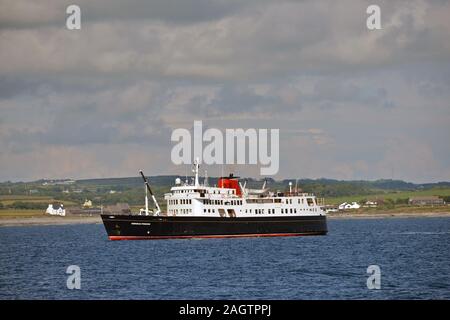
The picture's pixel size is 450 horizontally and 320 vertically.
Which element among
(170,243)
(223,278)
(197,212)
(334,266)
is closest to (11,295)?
(223,278)

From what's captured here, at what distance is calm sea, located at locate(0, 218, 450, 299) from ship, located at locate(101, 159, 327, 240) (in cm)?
205

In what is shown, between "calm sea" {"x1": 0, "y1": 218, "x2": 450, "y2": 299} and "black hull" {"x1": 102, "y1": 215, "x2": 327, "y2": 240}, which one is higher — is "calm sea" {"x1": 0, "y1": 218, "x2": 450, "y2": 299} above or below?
below

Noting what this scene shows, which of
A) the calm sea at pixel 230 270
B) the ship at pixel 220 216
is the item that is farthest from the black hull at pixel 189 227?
the calm sea at pixel 230 270

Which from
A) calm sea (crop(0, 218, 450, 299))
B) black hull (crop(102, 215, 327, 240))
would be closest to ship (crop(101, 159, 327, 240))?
black hull (crop(102, 215, 327, 240))

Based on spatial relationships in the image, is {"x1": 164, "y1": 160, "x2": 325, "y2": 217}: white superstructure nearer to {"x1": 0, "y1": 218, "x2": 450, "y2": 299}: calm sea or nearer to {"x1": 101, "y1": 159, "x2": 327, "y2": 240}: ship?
{"x1": 101, "y1": 159, "x2": 327, "y2": 240}: ship

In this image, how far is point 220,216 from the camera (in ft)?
345

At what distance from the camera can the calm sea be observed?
54812 mm

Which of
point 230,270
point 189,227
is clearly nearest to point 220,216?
point 189,227

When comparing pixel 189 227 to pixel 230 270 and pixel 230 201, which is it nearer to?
pixel 230 201

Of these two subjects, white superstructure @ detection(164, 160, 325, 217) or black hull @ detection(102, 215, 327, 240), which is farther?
white superstructure @ detection(164, 160, 325, 217)

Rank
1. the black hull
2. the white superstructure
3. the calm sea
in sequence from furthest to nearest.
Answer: the white superstructure
the black hull
the calm sea

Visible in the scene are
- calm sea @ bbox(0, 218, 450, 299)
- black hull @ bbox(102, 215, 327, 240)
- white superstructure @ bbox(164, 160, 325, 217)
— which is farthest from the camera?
white superstructure @ bbox(164, 160, 325, 217)

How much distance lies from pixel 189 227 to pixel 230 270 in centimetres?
3526

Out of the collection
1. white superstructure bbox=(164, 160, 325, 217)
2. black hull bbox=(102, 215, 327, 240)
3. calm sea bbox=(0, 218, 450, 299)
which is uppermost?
white superstructure bbox=(164, 160, 325, 217)
